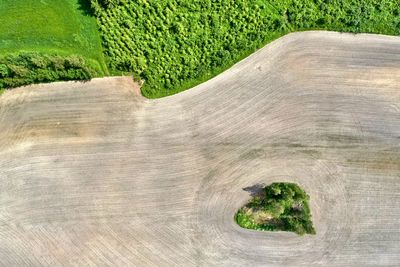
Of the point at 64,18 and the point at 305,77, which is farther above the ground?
the point at 64,18

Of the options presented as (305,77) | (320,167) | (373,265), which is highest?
(305,77)

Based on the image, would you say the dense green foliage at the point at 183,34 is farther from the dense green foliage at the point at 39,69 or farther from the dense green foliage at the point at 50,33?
the dense green foliage at the point at 39,69

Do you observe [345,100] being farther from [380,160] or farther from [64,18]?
[64,18]

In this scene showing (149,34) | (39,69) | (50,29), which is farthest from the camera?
(149,34)

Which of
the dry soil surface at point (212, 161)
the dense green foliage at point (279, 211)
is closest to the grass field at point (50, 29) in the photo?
the dry soil surface at point (212, 161)

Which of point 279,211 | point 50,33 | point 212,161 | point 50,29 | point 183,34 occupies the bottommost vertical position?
point 279,211

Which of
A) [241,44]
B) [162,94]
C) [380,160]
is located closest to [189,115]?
[162,94]

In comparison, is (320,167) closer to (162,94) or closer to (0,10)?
(162,94)

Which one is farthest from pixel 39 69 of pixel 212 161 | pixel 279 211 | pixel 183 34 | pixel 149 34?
pixel 279 211

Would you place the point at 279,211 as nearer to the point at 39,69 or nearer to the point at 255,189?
the point at 255,189
